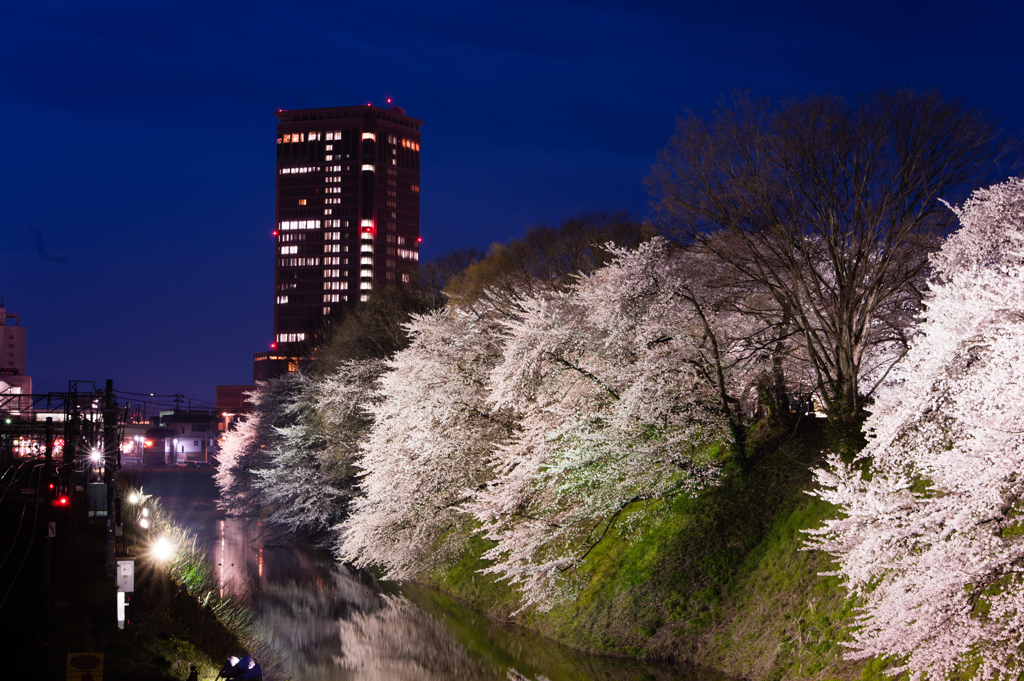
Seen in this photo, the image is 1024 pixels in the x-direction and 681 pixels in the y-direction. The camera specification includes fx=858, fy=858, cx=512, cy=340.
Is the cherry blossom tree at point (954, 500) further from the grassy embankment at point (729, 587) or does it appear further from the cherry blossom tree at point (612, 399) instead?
the cherry blossom tree at point (612, 399)

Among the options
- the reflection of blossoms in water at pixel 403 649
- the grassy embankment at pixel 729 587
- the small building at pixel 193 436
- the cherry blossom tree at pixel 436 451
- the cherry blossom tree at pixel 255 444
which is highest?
the small building at pixel 193 436

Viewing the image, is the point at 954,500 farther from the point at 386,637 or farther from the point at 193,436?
the point at 193,436

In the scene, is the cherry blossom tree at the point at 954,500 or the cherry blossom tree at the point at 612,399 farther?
the cherry blossom tree at the point at 612,399

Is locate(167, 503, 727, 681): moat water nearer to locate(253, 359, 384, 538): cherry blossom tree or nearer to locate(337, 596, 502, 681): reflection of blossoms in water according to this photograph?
locate(337, 596, 502, 681): reflection of blossoms in water

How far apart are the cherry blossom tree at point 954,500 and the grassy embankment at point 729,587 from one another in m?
3.01

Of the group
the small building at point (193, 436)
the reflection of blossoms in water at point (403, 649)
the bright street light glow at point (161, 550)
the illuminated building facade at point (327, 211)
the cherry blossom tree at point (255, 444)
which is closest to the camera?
the reflection of blossoms in water at point (403, 649)

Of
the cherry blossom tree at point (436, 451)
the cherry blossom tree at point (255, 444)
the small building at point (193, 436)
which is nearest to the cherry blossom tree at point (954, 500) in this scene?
the cherry blossom tree at point (436, 451)

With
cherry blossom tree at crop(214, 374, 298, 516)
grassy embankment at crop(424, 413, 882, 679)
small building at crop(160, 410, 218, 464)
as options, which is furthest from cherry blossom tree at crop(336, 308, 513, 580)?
small building at crop(160, 410, 218, 464)

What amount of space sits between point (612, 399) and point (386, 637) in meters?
11.8

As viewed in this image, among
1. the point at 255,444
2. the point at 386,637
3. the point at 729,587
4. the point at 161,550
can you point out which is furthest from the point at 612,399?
the point at 255,444

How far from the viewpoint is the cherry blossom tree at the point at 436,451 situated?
3031 cm

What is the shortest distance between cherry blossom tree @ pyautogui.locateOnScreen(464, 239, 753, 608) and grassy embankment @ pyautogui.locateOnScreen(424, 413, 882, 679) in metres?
1.03

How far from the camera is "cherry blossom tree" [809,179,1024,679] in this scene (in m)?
11.4

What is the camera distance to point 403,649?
26422 millimetres
